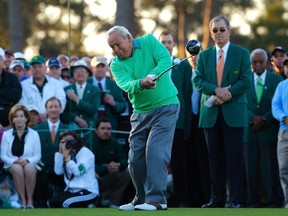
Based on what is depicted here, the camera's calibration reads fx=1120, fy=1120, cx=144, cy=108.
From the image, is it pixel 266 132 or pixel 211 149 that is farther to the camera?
pixel 266 132

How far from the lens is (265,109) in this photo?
52.9 ft

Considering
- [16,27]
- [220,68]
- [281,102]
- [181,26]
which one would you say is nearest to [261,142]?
[281,102]

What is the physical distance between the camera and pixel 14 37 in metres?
36.3

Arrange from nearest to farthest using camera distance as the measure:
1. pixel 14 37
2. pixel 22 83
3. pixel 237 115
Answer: pixel 237 115 < pixel 22 83 < pixel 14 37

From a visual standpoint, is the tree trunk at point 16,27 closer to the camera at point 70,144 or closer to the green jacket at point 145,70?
the camera at point 70,144

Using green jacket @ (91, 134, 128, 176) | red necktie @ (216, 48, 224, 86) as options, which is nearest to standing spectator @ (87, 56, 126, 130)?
green jacket @ (91, 134, 128, 176)

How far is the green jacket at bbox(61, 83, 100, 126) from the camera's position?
56.1ft

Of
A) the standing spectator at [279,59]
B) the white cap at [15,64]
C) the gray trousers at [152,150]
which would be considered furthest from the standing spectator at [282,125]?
the white cap at [15,64]

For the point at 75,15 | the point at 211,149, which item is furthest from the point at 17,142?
the point at 75,15

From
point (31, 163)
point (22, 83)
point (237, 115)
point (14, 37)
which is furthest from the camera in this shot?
point (14, 37)

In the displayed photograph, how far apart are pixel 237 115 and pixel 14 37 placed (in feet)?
74.0

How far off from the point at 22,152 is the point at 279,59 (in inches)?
164

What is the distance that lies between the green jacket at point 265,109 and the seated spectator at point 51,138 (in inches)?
109

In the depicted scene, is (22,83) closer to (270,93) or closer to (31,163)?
(31,163)
